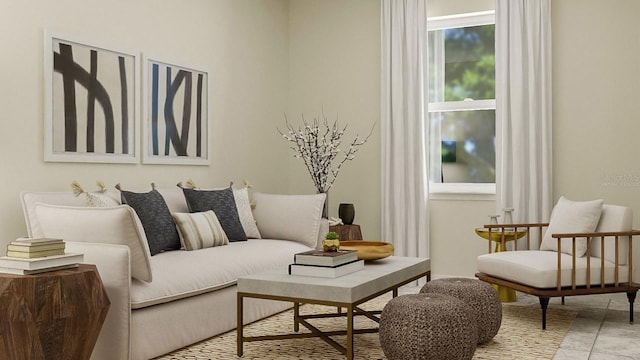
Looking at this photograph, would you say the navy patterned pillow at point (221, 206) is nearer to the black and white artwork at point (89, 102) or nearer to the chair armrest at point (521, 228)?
the black and white artwork at point (89, 102)

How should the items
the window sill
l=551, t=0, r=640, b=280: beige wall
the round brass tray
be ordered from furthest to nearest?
the window sill
l=551, t=0, r=640, b=280: beige wall
the round brass tray

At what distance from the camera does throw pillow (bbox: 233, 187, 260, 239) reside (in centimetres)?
491

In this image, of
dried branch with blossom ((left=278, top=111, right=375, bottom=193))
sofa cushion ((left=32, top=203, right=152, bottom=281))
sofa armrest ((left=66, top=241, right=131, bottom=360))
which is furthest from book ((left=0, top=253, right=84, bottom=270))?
dried branch with blossom ((left=278, top=111, right=375, bottom=193))

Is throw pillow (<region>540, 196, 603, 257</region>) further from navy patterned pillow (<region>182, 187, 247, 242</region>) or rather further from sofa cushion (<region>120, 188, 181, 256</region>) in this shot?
sofa cushion (<region>120, 188, 181, 256</region>)

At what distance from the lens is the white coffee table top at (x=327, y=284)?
3.05m

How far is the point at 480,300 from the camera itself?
348 cm

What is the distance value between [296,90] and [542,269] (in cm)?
340

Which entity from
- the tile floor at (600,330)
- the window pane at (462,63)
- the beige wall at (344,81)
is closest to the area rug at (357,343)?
the tile floor at (600,330)

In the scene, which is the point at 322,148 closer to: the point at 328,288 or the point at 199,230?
the point at 199,230

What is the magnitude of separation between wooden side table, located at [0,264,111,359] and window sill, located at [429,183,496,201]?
3565 mm

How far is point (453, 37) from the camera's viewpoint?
19.3 ft

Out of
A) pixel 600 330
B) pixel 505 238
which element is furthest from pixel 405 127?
pixel 600 330

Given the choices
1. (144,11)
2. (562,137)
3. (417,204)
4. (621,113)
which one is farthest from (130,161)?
(621,113)

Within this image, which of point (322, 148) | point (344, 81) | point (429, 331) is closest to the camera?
point (429, 331)
